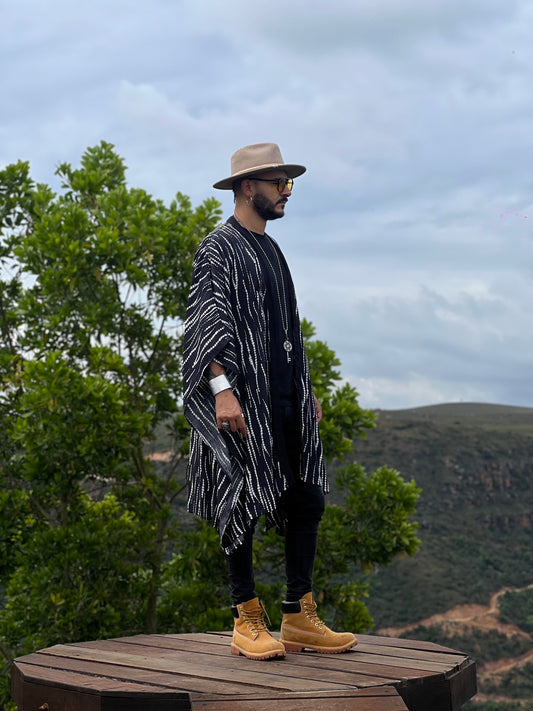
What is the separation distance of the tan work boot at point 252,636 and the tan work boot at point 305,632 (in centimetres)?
19

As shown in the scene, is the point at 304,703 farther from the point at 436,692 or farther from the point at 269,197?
the point at 269,197

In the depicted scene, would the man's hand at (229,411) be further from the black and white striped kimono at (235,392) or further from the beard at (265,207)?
the beard at (265,207)

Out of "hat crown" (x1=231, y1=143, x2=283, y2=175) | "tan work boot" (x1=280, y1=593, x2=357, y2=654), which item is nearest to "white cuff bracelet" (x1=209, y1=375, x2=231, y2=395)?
"hat crown" (x1=231, y1=143, x2=283, y2=175)

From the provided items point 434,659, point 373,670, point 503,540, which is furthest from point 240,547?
point 503,540

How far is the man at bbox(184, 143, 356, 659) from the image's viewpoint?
3.69 metres

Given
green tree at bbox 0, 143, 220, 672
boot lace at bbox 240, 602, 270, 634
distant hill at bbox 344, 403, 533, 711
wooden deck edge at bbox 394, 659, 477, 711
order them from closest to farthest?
wooden deck edge at bbox 394, 659, 477, 711, boot lace at bbox 240, 602, 270, 634, green tree at bbox 0, 143, 220, 672, distant hill at bbox 344, 403, 533, 711

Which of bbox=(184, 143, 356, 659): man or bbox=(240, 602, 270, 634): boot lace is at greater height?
bbox=(184, 143, 356, 659): man

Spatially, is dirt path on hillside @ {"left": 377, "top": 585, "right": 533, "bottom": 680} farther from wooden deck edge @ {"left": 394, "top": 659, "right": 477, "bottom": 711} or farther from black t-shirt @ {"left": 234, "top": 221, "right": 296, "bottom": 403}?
black t-shirt @ {"left": 234, "top": 221, "right": 296, "bottom": 403}

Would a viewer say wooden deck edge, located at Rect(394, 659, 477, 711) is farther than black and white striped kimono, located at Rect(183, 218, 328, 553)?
No

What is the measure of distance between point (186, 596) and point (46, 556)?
1298 millimetres

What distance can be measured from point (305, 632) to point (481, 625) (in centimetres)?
2821

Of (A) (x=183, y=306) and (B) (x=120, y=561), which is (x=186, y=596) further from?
(A) (x=183, y=306)

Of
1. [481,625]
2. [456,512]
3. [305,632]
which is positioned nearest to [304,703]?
[305,632]

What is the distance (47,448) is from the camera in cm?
660
